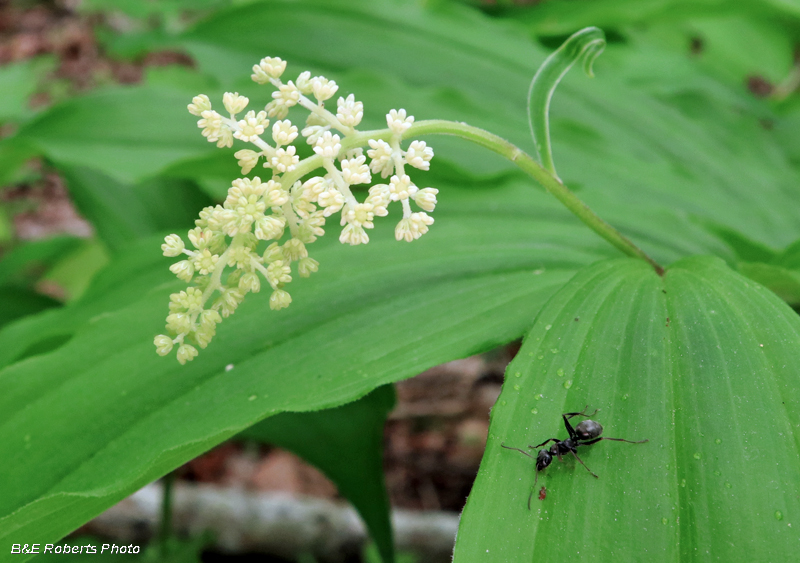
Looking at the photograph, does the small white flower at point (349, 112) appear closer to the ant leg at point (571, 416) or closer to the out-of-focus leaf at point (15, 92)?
the ant leg at point (571, 416)

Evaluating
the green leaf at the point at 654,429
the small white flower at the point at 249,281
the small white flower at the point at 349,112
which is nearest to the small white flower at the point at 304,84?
the small white flower at the point at 349,112

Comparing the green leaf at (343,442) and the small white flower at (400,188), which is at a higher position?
the small white flower at (400,188)

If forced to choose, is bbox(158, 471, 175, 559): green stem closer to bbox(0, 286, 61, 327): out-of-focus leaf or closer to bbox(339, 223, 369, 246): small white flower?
bbox(0, 286, 61, 327): out-of-focus leaf

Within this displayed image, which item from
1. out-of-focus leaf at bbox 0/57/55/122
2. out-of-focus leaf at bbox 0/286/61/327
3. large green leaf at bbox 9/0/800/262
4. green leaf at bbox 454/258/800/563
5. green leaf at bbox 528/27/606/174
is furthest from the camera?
out-of-focus leaf at bbox 0/57/55/122

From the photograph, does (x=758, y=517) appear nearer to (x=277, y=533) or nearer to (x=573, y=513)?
(x=573, y=513)

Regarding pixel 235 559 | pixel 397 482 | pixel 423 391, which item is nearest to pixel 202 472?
pixel 235 559

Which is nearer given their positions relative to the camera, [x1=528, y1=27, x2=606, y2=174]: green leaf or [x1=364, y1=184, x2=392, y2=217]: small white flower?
[x1=364, y1=184, x2=392, y2=217]: small white flower

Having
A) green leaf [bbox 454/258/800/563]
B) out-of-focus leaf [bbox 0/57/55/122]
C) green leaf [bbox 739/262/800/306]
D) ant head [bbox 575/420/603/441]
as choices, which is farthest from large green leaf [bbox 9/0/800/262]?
out-of-focus leaf [bbox 0/57/55/122]

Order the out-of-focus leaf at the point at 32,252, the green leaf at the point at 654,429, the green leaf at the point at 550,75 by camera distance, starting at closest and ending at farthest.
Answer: the green leaf at the point at 654,429, the green leaf at the point at 550,75, the out-of-focus leaf at the point at 32,252
